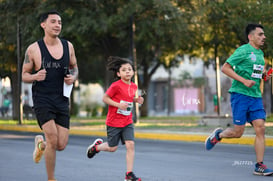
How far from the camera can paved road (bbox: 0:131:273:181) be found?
7.79 meters

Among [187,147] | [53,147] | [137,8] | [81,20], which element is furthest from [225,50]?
[53,147]

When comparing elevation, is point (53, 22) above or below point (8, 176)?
above

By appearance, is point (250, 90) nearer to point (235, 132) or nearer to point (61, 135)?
point (235, 132)

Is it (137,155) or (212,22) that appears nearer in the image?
(137,155)

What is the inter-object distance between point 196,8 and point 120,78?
15391 mm

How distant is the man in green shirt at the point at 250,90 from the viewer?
7.58m

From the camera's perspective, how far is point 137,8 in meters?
20.4

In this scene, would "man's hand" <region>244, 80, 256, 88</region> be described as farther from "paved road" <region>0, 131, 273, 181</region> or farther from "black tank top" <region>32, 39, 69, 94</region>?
"black tank top" <region>32, 39, 69, 94</region>

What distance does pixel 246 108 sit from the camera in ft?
25.0

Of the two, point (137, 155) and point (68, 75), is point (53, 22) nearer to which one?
point (68, 75)

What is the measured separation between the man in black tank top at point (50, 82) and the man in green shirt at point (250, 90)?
235 centimetres

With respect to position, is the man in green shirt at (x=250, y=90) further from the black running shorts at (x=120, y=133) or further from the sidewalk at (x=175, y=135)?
the sidewalk at (x=175, y=135)

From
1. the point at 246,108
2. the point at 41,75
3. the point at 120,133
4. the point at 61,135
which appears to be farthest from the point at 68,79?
the point at 246,108

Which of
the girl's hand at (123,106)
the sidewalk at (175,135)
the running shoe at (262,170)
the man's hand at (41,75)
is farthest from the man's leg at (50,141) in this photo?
the sidewalk at (175,135)
